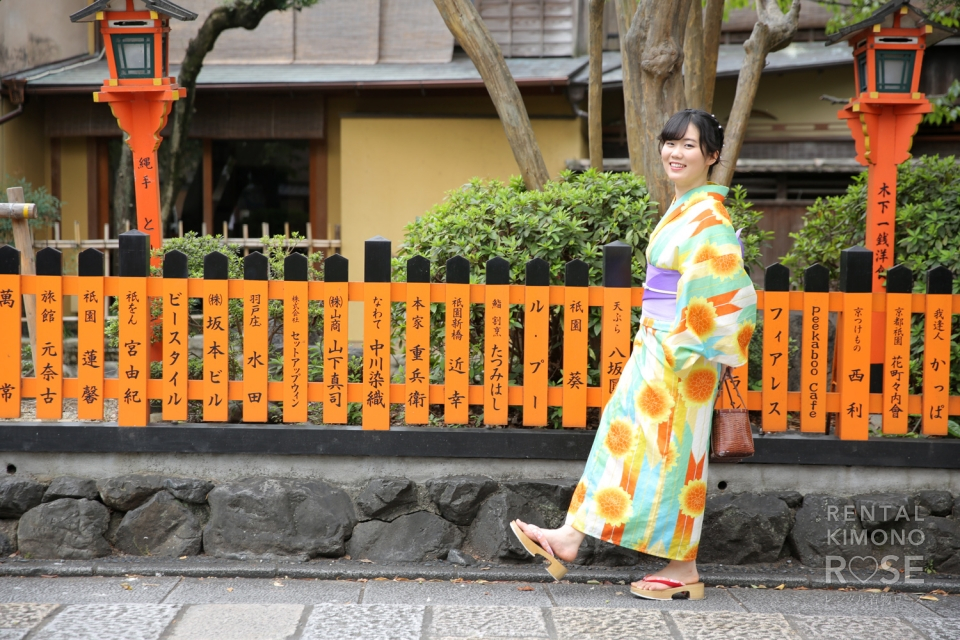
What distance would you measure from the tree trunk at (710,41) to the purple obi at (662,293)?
284 centimetres

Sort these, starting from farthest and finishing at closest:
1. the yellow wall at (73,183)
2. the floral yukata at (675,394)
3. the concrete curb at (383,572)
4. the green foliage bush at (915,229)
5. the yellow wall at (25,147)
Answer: the yellow wall at (73,183) < the yellow wall at (25,147) < the green foliage bush at (915,229) < the concrete curb at (383,572) < the floral yukata at (675,394)

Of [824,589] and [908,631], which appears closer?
[908,631]

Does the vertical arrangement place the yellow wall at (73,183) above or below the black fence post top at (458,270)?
above

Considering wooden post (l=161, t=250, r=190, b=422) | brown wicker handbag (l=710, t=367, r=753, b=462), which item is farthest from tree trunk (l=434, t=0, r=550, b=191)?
brown wicker handbag (l=710, t=367, r=753, b=462)

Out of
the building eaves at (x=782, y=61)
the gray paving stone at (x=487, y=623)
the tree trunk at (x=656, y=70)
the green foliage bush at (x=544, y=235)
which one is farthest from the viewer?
the building eaves at (x=782, y=61)

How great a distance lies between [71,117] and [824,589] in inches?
386

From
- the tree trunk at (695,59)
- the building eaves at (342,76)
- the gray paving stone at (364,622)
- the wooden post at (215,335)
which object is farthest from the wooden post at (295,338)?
the building eaves at (342,76)

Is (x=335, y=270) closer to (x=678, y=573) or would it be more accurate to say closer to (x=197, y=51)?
(x=678, y=573)

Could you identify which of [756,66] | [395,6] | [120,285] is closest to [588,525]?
[120,285]

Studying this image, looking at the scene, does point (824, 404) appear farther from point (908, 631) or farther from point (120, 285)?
point (120, 285)

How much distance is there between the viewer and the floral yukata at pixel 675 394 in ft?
11.3

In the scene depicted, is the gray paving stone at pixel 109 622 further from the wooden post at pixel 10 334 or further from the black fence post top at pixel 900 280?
the black fence post top at pixel 900 280

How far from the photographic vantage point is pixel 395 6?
Answer: 35.7 ft

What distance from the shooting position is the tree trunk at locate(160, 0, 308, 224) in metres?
9.25
